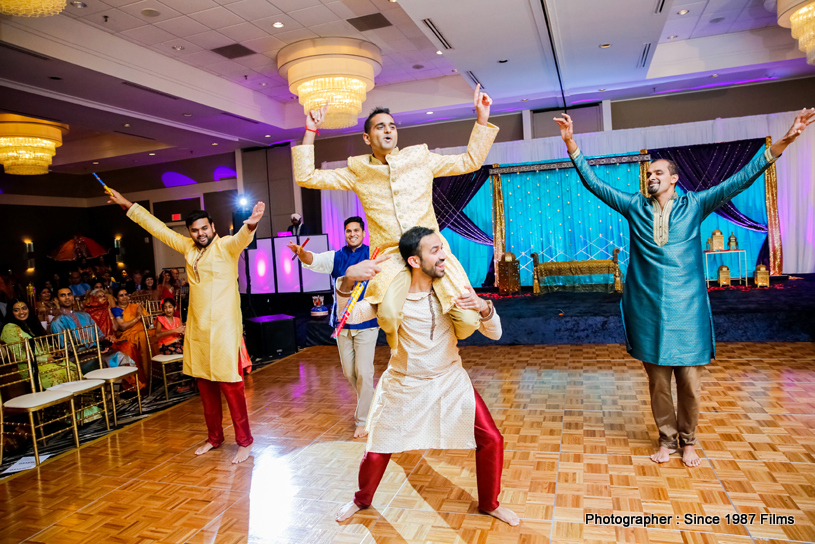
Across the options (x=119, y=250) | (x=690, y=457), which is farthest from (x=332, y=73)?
(x=119, y=250)

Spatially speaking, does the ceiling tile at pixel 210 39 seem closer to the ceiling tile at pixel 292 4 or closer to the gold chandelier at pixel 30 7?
the ceiling tile at pixel 292 4

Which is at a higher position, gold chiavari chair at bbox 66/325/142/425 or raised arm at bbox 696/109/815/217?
raised arm at bbox 696/109/815/217

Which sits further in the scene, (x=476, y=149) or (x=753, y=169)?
(x=753, y=169)

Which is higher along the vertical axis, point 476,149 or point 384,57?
point 384,57

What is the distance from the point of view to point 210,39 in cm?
688

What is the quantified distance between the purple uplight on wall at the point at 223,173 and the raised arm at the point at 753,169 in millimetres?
10801

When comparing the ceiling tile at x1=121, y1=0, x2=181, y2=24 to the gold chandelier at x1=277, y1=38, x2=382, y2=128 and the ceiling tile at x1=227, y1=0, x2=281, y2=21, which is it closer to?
the ceiling tile at x1=227, y1=0, x2=281, y2=21

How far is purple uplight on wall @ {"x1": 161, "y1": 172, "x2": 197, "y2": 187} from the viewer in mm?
12820

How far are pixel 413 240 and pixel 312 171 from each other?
72 cm

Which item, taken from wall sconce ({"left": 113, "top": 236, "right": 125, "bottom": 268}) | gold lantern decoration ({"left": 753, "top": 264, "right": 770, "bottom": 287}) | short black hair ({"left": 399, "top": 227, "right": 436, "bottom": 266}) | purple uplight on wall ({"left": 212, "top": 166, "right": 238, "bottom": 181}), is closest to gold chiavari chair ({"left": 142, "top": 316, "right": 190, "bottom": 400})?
short black hair ({"left": 399, "top": 227, "right": 436, "bottom": 266})

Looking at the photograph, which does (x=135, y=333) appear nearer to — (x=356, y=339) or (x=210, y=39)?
(x=356, y=339)

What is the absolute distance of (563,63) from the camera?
763cm

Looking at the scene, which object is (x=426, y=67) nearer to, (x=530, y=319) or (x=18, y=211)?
(x=530, y=319)

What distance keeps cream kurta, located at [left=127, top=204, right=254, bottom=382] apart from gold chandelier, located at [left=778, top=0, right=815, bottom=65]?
615 cm
